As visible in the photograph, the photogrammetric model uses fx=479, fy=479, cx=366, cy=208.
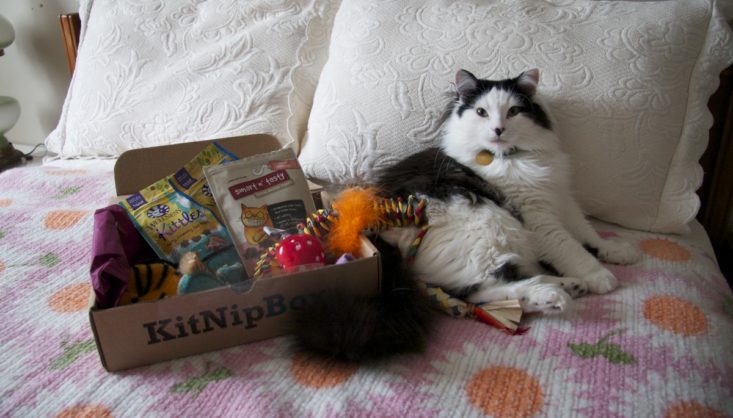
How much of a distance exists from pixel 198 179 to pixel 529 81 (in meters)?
0.72

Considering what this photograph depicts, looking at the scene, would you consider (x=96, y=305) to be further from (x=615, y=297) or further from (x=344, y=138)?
(x=615, y=297)

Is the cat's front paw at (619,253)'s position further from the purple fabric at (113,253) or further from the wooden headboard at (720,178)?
the purple fabric at (113,253)

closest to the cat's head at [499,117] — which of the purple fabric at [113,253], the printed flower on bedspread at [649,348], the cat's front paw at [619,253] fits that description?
the cat's front paw at [619,253]

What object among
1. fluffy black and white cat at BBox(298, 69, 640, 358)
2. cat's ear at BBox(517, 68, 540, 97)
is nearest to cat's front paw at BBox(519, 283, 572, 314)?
fluffy black and white cat at BBox(298, 69, 640, 358)

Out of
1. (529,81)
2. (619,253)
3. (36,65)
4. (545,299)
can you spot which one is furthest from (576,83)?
(36,65)

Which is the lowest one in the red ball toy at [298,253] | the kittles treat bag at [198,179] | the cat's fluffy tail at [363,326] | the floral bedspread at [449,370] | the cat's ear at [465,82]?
the floral bedspread at [449,370]

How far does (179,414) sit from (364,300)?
0.98ft

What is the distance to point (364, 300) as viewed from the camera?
747 millimetres

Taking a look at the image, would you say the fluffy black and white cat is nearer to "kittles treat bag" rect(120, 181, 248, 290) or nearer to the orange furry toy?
the orange furry toy

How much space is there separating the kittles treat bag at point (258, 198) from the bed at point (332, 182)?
19 cm

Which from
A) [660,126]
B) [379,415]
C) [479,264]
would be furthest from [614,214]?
[379,415]

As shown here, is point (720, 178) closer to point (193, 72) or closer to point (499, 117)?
point (499, 117)

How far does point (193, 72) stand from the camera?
1342 mm

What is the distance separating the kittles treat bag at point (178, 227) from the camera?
93cm
